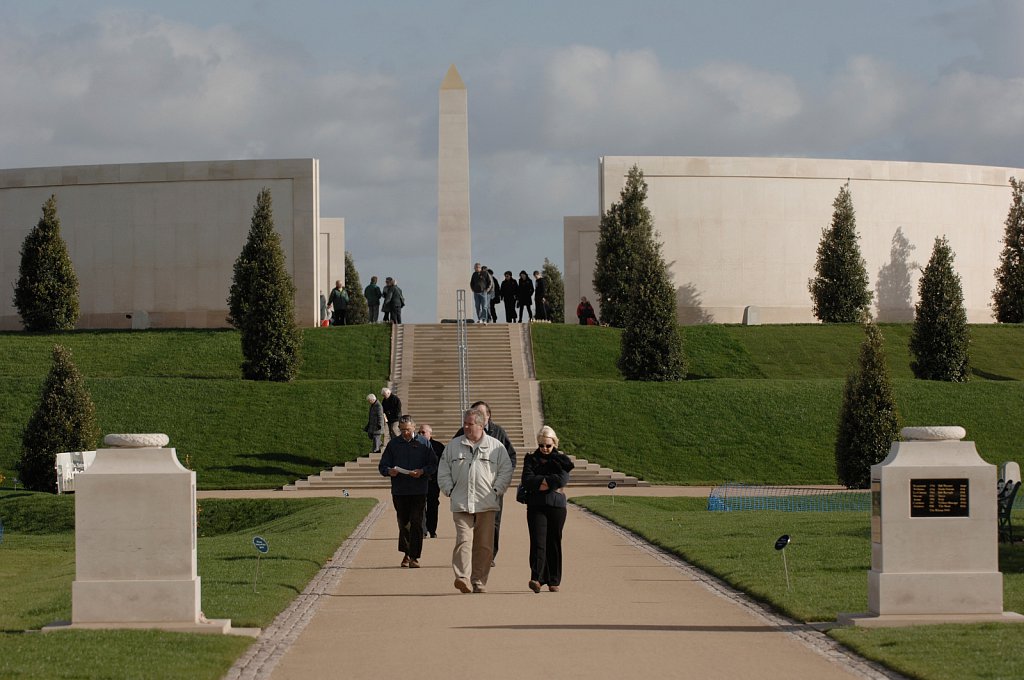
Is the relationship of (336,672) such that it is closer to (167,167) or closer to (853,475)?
(853,475)

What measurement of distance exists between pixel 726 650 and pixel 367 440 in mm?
24564

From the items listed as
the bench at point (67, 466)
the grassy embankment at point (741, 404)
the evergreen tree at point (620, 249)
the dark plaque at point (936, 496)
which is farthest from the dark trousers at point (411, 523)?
the evergreen tree at point (620, 249)

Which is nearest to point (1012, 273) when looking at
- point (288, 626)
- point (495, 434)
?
point (495, 434)

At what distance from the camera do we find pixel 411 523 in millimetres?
15578

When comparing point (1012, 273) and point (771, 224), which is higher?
point (771, 224)

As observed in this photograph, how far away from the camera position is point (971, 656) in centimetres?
927

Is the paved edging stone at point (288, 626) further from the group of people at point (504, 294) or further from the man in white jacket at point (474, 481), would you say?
the group of people at point (504, 294)

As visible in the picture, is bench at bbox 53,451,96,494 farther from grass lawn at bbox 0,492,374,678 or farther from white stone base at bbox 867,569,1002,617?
white stone base at bbox 867,569,1002,617

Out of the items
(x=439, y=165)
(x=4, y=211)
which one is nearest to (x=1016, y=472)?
(x=439, y=165)

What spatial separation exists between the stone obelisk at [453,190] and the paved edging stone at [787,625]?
94.5 feet

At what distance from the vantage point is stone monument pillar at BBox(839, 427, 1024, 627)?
10.9m

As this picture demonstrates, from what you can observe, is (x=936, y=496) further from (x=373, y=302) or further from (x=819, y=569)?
(x=373, y=302)

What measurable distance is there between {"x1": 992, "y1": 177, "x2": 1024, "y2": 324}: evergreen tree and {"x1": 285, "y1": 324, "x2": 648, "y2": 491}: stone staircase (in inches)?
708

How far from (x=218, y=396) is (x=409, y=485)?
22.1m
